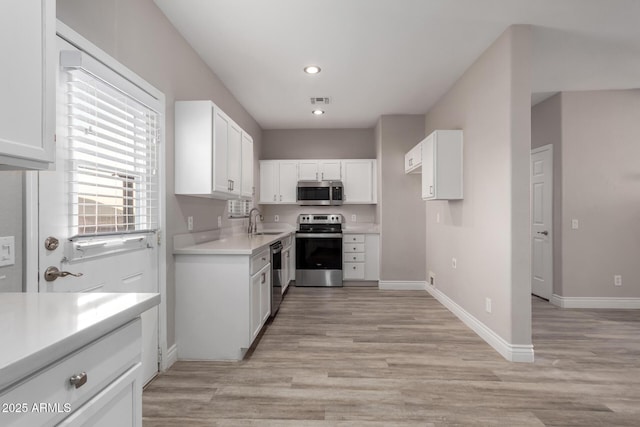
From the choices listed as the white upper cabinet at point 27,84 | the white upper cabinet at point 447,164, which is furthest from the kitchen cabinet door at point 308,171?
the white upper cabinet at point 27,84

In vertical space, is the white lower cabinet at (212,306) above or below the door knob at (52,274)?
below

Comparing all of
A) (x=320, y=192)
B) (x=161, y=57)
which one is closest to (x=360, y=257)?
(x=320, y=192)

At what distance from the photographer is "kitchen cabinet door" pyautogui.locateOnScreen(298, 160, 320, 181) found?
232 inches

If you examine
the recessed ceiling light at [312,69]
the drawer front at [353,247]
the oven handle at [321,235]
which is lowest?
the drawer front at [353,247]

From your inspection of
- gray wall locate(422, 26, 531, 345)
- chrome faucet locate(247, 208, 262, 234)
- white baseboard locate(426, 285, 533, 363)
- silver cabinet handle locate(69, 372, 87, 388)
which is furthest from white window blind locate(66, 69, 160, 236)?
white baseboard locate(426, 285, 533, 363)

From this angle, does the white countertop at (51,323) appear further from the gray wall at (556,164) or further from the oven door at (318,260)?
the gray wall at (556,164)

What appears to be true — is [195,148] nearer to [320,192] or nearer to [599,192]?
[320,192]

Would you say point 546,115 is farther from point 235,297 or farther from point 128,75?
point 128,75

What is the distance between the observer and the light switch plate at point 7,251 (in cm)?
130

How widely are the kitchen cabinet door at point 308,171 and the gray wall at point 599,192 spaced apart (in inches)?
138

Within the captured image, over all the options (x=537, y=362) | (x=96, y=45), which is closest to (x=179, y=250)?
(x=96, y=45)

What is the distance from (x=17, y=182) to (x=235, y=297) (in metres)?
1.65

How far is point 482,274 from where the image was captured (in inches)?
129

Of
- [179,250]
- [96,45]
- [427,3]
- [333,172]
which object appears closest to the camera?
[96,45]
